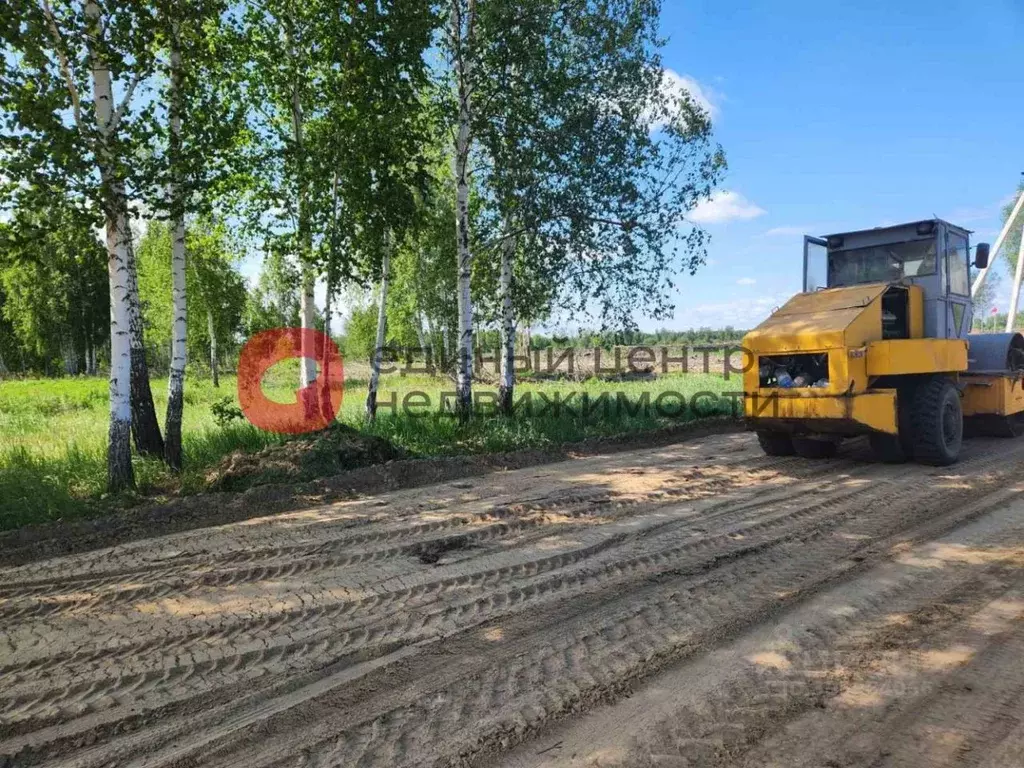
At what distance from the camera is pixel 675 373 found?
30375 millimetres

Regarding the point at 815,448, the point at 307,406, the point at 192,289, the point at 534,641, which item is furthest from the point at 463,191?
the point at 192,289

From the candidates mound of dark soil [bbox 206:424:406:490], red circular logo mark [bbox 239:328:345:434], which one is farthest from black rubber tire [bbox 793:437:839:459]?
red circular logo mark [bbox 239:328:345:434]

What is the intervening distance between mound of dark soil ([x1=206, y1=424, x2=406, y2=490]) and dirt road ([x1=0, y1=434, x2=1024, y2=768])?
1458 millimetres

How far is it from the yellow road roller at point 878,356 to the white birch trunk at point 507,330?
5252 millimetres

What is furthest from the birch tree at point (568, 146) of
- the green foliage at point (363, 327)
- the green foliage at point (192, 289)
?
the green foliage at point (363, 327)

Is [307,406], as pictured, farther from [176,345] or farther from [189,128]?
[189,128]

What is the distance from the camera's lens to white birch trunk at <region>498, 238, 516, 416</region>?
12.9 meters

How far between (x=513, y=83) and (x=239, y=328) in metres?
35.6

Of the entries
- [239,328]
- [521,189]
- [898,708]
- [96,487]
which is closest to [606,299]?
[521,189]

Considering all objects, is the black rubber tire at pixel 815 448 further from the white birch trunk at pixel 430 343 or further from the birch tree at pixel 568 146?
the white birch trunk at pixel 430 343

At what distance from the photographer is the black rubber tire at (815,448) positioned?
360 inches

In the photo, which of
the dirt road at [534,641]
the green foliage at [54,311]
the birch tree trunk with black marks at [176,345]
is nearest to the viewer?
the dirt road at [534,641]

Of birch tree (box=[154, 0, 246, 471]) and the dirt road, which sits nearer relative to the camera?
the dirt road

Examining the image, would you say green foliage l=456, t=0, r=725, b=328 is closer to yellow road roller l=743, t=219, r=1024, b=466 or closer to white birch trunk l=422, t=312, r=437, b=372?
yellow road roller l=743, t=219, r=1024, b=466
